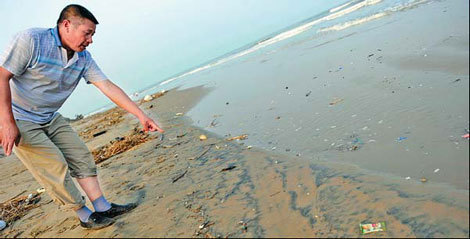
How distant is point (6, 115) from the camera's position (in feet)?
8.70

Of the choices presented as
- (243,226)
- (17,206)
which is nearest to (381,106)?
(243,226)

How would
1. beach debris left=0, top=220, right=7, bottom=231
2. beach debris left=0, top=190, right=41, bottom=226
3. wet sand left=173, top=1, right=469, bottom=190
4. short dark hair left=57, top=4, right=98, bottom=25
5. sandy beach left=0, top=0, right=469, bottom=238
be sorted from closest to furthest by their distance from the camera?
sandy beach left=0, top=0, right=469, bottom=238
short dark hair left=57, top=4, right=98, bottom=25
wet sand left=173, top=1, right=469, bottom=190
beach debris left=0, top=220, right=7, bottom=231
beach debris left=0, top=190, right=41, bottom=226

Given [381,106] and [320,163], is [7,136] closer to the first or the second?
[320,163]

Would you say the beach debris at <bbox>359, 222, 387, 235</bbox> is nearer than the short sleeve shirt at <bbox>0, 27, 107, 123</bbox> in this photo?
Yes

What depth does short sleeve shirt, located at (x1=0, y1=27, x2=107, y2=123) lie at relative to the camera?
2691mm

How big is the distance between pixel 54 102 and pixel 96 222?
1.21 m

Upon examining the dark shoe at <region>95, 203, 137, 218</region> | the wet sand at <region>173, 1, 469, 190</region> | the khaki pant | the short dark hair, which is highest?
the short dark hair

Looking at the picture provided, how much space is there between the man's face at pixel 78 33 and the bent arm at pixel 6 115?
533 mm

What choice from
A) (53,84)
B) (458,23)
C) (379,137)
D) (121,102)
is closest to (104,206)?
(121,102)

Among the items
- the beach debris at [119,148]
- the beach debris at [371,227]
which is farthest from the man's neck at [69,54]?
the beach debris at [119,148]

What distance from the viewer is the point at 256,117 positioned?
6.04m

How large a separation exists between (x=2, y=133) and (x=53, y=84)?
0.60 metres

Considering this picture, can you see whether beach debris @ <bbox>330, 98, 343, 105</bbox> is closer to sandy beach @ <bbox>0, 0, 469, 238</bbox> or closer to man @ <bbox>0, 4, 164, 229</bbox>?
sandy beach @ <bbox>0, 0, 469, 238</bbox>

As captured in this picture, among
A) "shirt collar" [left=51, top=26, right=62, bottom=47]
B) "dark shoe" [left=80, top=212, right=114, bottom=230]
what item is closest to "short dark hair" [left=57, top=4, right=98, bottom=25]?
"shirt collar" [left=51, top=26, right=62, bottom=47]
